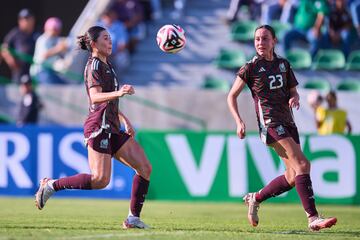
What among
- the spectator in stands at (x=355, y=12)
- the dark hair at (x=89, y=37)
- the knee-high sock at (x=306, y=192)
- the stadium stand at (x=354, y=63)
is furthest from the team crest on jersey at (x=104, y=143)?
the spectator in stands at (x=355, y=12)

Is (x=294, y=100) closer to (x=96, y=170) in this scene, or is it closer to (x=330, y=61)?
(x=96, y=170)

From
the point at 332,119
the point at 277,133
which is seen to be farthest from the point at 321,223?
the point at 332,119

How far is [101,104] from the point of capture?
1042 cm

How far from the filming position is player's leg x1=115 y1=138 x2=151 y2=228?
10.4 meters

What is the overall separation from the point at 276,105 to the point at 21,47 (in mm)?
11974

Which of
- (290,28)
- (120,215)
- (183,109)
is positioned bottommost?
(120,215)

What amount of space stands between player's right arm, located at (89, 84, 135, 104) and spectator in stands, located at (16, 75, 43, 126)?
31.8 ft

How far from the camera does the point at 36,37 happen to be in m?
23.0

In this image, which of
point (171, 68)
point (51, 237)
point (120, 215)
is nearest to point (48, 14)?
point (171, 68)

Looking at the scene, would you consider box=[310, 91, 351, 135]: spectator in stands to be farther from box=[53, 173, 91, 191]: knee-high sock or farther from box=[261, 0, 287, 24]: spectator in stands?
box=[53, 173, 91, 191]: knee-high sock

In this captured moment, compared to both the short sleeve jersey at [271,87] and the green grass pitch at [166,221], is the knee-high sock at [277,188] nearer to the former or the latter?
the green grass pitch at [166,221]

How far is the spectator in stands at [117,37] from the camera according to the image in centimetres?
2181

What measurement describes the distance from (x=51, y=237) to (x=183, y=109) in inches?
436

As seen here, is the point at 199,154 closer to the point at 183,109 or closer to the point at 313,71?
the point at 183,109
